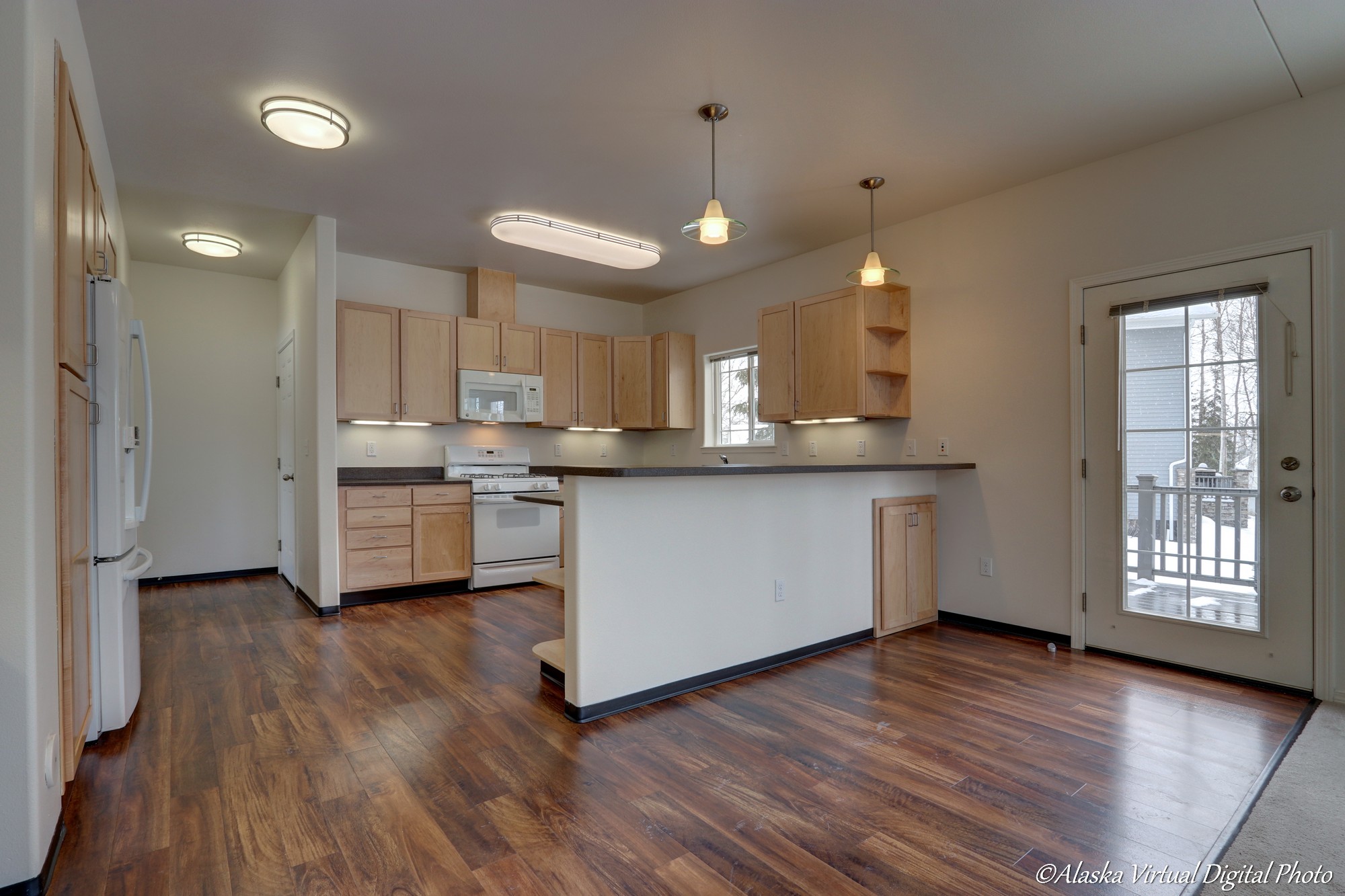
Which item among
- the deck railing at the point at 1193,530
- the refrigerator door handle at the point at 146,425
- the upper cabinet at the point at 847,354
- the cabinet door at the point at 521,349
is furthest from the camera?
the cabinet door at the point at 521,349

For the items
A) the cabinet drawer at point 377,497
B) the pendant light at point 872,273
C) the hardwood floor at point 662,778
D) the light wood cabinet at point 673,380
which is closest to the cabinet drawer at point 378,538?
the cabinet drawer at point 377,497

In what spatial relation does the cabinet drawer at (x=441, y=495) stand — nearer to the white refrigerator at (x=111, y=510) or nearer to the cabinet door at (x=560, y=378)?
the cabinet door at (x=560, y=378)

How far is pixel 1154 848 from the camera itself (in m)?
1.77

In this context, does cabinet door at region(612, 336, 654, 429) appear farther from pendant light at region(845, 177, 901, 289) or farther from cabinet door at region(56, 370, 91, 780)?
cabinet door at region(56, 370, 91, 780)

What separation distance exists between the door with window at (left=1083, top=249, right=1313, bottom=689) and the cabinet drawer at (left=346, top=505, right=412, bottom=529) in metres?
4.53

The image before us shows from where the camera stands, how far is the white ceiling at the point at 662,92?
242 centimetres

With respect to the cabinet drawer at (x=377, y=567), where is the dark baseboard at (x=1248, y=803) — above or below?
below

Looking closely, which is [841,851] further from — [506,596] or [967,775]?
[506,596]

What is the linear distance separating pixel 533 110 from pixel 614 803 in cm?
290

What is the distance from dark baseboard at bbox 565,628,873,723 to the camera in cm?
265

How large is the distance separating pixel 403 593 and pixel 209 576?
2.09 metres

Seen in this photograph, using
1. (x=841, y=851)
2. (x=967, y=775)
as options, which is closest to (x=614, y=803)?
(x=841, y=851)

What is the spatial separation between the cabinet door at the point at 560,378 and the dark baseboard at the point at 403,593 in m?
1.64

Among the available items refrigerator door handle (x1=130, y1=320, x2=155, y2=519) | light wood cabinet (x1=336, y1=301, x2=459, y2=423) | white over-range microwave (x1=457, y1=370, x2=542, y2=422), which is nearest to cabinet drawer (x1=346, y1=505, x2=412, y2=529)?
light wood cabinet (x1=336, y1=301, x2=459, y2=423)
